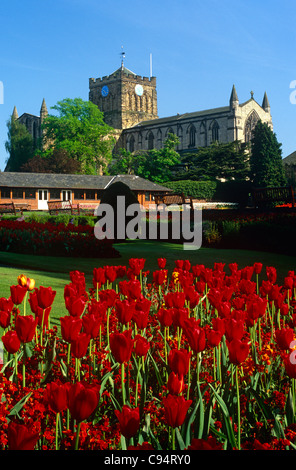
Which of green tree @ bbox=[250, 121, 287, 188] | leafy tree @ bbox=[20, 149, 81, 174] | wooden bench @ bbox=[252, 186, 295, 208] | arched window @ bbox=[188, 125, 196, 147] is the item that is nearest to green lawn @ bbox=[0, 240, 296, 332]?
wooden bench @ bbox=[252, 186, 295, 208]

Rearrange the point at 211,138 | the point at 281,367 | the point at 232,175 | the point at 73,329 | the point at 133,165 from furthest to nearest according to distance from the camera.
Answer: the point at 211,138 → the point at 133,165 → the point at 232,175 → the point at 281,367 → the point at 73,329

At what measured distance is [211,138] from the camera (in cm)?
7938

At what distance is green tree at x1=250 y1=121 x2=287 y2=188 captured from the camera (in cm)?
5478

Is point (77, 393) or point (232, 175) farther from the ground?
point (232, 175)

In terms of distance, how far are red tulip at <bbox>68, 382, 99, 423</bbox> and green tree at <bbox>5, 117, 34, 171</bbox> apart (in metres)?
78.7

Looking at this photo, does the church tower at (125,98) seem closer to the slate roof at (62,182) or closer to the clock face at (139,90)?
the clock face at (139,90)

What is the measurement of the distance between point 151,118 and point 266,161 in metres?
48.4

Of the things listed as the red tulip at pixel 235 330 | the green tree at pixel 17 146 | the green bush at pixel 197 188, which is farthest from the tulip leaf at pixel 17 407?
the green tree at pixel 17 146

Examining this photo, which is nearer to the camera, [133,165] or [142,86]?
[133,165]

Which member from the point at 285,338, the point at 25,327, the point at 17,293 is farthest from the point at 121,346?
the point at 17,293

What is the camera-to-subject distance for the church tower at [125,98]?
95312mm
